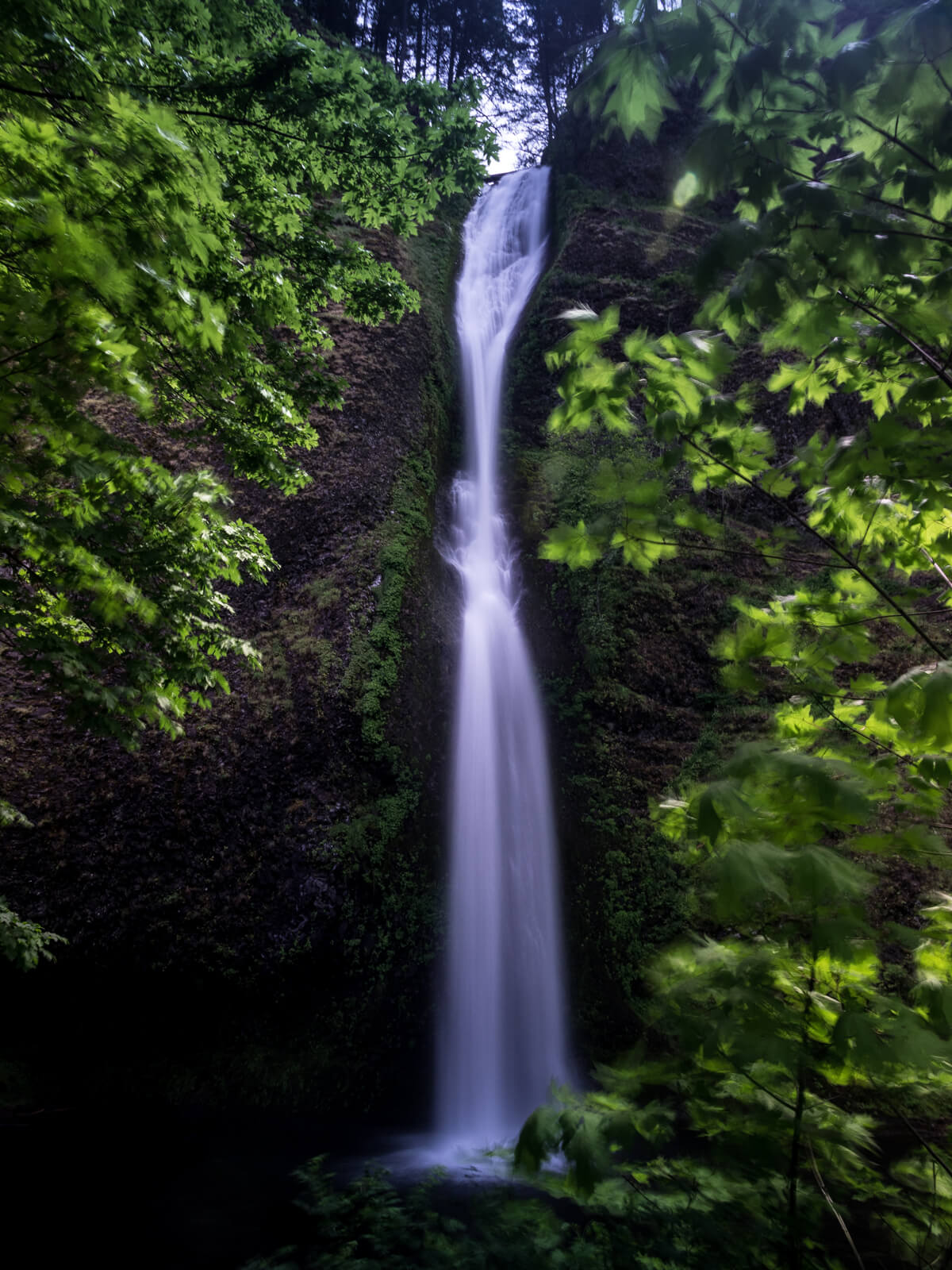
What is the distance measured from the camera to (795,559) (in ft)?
6.11

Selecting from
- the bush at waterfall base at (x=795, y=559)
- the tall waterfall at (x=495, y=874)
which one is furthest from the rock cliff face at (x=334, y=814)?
the bush at waterfall base at (x=795, y=559)

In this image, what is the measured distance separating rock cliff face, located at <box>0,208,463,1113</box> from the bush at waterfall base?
4.34 metres

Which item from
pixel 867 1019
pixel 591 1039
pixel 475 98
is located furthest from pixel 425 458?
pixel 867 1019

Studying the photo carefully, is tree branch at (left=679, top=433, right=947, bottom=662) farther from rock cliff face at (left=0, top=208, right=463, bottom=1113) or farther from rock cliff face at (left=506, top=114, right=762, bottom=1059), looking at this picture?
rock cliff face at (left=0, top=208, right=463, bottom=1113)

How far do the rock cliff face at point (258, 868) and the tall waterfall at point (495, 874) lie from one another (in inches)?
14.9

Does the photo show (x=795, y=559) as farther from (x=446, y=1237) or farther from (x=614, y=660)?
(x=614, y=660)

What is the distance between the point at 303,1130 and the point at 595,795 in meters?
4.27

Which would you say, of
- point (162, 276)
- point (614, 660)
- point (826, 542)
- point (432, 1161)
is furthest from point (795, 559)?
point (614, 660)

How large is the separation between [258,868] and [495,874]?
8.52ft

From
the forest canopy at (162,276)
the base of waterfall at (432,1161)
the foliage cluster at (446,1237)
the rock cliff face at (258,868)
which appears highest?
the forest canopy at (162,276)

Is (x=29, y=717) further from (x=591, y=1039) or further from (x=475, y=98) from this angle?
(x=475, y=98)

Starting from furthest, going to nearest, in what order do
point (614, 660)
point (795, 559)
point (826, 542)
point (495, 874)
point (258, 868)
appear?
1. point (614, 660)
2. point (495, 874)
3. point (258, 868)
4. point (795, 559)
5. point (826, 542)

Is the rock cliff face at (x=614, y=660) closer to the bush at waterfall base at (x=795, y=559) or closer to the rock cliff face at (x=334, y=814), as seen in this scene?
the rock cliff face at (x=334, y=814)

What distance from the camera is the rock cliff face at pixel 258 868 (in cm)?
547
